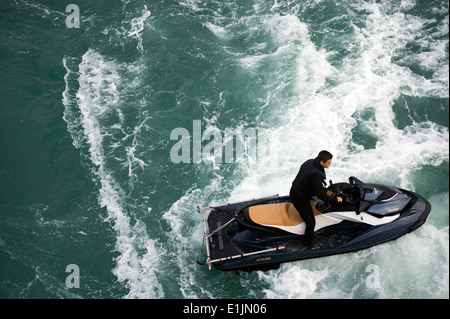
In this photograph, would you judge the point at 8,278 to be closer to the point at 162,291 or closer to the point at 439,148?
the point at 162,291

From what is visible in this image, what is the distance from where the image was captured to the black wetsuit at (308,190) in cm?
872

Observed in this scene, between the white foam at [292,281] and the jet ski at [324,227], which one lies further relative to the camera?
the white foam at [292,281]

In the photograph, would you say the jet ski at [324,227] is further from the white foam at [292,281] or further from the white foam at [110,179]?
the white foam at [110,179]

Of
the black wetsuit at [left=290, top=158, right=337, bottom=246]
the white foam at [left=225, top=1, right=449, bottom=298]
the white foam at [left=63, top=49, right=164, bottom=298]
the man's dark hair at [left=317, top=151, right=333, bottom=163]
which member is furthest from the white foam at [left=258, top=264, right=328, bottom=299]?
the man's dark hair at [left=317, top=151, right=333, bottom=163]

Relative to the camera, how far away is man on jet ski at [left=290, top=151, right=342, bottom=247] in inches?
342

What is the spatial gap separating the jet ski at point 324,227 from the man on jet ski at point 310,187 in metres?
0.30

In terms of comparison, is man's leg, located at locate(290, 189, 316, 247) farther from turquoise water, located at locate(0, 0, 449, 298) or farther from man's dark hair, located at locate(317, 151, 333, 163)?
turquoise water, located at locate(0, 0, 449, 298)

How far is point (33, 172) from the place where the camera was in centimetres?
1260

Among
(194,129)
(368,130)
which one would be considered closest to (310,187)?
(368,130)

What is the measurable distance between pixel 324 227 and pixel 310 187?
1.24 m

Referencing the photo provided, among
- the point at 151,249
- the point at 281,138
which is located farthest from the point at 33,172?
the point at 281,138

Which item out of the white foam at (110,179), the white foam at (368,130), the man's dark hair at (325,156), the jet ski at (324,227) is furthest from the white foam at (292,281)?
the man's dark hair at (325,156)

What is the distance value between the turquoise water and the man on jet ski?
5.20 ft

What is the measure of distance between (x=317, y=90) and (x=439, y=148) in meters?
3.99
